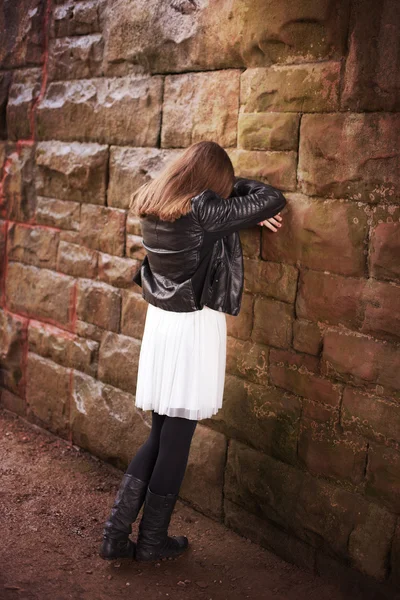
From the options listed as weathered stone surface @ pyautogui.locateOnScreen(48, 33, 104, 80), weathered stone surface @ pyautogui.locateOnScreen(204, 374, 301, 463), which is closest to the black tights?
weathered stone surface @ pyautogui.locateOnScreen(204, 374, 301, 463)

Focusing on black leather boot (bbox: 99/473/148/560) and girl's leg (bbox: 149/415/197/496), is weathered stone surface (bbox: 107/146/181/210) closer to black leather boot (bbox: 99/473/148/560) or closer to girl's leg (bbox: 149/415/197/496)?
girl's leg (bbox: 149/415/197/496)

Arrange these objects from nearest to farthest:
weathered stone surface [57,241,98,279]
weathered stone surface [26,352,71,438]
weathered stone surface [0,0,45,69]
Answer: weathered stone surface [57,241,98,279] < weathered stone surface [0,0,45,69] < weathered stone surface [26,352,71,438]

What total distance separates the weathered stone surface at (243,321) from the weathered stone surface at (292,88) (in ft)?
3.20

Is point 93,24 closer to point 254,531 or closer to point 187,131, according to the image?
point 187,131

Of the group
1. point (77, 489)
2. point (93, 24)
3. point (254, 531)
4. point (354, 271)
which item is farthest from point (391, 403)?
point (93, 24)

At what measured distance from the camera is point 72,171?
4.77m

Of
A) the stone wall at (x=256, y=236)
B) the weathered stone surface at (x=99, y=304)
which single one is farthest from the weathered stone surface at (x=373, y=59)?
the weathered stone surface at (x=99, y=304)

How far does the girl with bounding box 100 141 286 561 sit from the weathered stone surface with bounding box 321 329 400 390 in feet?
1.64

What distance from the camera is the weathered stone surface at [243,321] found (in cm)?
377

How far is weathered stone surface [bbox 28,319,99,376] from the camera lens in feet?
15.8

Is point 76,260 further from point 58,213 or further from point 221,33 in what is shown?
point 221,33

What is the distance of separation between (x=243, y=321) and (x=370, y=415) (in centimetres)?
88

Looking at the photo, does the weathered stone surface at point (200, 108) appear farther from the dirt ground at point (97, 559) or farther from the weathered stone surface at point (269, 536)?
the dirt ground at point (97, 559)

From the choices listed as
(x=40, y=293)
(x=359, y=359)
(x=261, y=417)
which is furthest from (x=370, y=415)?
(x=40, y=293)
